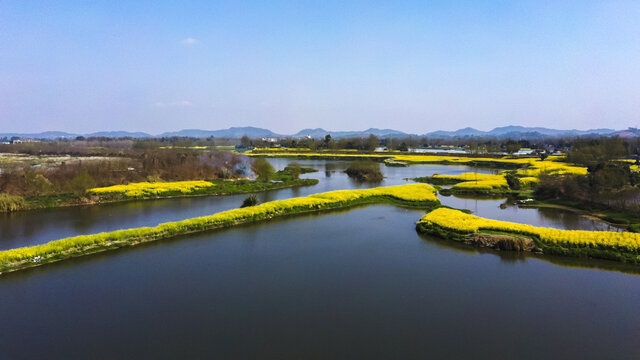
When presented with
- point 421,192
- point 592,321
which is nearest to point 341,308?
point 592,321

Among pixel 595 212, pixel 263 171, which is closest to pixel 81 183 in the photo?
pixel 263 171

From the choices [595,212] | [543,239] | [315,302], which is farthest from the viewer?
[595,212]

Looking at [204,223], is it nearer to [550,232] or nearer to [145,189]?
[145,189]

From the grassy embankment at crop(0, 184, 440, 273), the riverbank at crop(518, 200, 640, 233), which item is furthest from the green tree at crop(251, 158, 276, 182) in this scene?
the riverbank at crop(518, 200, 640, 233)

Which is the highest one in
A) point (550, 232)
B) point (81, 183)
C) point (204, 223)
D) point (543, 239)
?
point (81, 183)

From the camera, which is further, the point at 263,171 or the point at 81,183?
the point at 263,171
